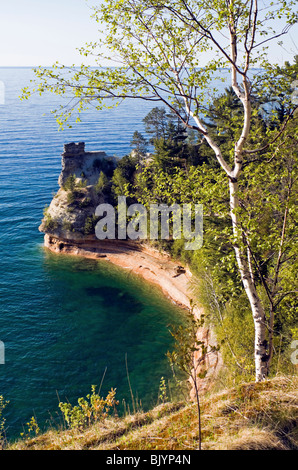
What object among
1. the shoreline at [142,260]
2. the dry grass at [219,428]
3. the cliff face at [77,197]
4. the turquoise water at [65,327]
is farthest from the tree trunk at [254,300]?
the cliff face at [77,197]

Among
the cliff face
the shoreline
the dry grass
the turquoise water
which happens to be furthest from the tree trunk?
the cliff face

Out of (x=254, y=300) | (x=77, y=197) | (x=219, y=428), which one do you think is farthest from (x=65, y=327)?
(x=219, y=428)

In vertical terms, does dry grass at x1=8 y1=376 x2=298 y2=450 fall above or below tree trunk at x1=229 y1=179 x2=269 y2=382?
below

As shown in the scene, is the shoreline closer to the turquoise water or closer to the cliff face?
the turquoise water

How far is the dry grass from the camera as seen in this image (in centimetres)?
724

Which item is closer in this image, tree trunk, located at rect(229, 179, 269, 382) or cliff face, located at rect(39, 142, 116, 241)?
tree trunk, located at rect(229, 179, 269, 382)

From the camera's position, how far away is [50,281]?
4191 cm

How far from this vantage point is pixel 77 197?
5103 centimetres

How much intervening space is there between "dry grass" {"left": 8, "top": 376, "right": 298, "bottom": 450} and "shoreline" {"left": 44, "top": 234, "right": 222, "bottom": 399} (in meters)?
21.5

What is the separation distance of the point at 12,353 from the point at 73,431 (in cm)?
2293

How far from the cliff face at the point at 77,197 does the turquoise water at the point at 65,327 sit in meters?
4.22

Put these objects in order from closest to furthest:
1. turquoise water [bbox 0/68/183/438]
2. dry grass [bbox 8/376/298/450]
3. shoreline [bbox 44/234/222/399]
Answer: dry grass [bbox 8/376/298/450], turquoise water [bbox 0/68/183/438], shoreline [bbox 44/234/222/399]

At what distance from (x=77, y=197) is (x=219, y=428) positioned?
46.5 meters

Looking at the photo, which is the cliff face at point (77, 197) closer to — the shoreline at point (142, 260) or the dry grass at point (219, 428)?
the shoreline at point (142, 260)
